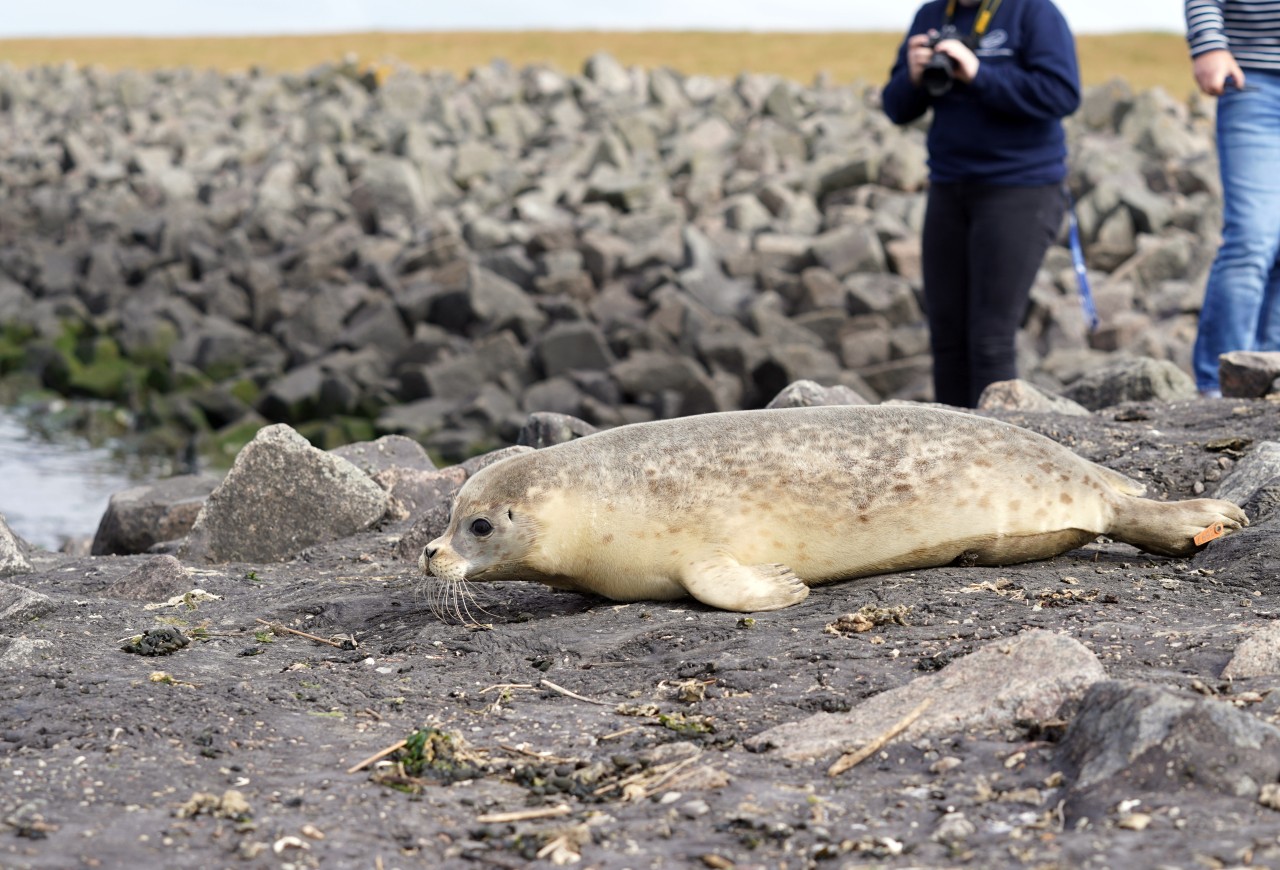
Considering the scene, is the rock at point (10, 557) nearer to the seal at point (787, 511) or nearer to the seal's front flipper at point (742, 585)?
the seal at point (787, 511)

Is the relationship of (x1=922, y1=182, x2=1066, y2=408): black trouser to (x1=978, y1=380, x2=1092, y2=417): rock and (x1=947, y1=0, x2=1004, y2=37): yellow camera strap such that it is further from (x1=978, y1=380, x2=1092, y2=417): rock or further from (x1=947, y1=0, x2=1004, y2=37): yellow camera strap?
(x1=947, y1=0, x2=1004, y2=37): yellow camera strap

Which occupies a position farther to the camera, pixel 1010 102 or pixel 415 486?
pixel 1010 102

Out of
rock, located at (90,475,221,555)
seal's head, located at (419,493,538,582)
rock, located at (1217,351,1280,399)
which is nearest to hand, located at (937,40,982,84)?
rock, located at (1217,351,1280,399)

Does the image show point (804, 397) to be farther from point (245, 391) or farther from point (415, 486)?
point (245, 391)

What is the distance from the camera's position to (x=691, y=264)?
1584cm

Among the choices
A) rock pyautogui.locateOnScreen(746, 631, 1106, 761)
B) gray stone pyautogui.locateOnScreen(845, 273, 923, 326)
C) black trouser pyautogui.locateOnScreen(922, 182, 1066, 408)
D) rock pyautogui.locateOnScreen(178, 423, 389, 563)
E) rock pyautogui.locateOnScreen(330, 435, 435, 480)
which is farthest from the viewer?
gray stone pyautogui.locateOnScreen(845, 273, 923, 326)

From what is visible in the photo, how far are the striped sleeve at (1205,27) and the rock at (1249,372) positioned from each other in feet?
5.06

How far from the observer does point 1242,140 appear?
7.39 metres

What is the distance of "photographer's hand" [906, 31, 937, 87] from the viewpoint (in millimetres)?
7258

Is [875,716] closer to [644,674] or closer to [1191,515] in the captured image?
[644,674]

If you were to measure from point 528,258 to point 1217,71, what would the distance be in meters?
10.4

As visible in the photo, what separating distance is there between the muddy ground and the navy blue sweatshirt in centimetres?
298

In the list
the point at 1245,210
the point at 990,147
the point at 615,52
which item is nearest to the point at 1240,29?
the point at 1245,210

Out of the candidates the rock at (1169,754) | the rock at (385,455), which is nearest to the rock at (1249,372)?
the rock at (385,455)
